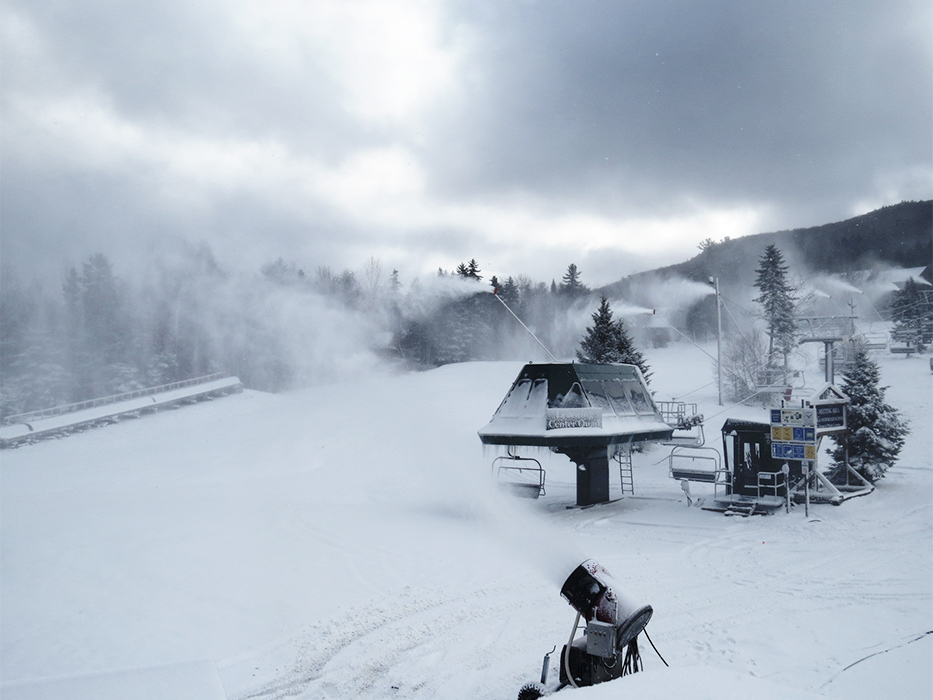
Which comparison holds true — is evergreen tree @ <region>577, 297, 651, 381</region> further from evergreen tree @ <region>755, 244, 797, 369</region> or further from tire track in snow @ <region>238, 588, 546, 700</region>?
evergreen tree @ <region>755, 244, 797, 369</region>

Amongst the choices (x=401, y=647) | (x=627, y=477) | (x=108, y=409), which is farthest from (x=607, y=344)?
(x=108, y=409)

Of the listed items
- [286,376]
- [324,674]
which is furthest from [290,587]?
[286,376]

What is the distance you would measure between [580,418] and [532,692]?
11296 millimetres

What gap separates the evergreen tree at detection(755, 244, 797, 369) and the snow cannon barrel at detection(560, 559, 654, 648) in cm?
4445

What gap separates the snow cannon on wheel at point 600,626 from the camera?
525 cm

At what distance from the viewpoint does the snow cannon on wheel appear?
17.2ft

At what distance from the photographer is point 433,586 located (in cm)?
1044

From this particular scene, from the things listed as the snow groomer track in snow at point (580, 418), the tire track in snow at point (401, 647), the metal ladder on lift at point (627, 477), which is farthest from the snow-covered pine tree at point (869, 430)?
the tire track in snow at point (401, 647)

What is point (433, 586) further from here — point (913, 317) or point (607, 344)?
point (913, 317)

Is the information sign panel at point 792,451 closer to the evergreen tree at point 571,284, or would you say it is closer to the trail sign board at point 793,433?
the trail sign board at point 793,433

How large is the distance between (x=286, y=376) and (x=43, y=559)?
41.7 m

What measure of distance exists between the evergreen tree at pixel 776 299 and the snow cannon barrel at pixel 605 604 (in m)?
44.4

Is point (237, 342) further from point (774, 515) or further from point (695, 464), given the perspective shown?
point (774, 515)

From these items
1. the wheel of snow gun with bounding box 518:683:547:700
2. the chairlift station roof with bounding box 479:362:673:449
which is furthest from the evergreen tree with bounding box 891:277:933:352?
the wheel of snow gun with bounding box 518:683:547:700
